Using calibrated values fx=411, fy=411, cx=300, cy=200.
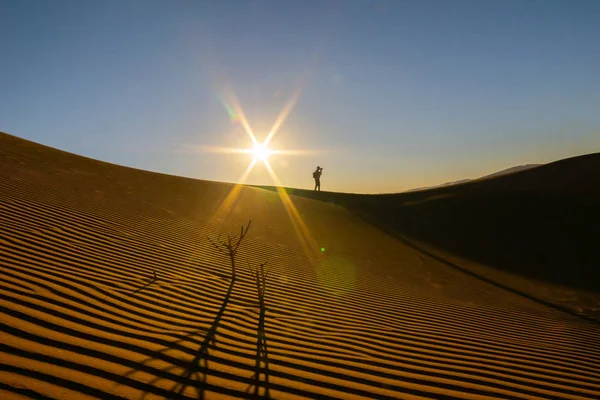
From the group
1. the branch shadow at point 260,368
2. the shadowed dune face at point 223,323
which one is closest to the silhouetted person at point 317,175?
the shadowed dune face at point 223,323

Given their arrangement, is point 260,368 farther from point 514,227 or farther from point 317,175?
point 317,175

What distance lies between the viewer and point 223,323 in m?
3.45

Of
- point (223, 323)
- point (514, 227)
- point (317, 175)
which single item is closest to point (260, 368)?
point (223, 323)

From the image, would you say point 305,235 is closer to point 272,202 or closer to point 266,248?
point 266,248

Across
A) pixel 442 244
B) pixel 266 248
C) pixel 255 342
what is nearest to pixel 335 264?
pixel 266 248

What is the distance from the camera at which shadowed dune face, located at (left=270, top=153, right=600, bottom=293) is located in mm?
12727

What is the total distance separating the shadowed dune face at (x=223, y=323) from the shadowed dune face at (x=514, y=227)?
200 inches

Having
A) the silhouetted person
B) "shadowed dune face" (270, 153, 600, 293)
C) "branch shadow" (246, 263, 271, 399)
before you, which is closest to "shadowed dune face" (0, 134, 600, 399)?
"branch shadow" (246, 263, 271, 399)

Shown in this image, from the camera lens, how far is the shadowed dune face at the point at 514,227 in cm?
1273

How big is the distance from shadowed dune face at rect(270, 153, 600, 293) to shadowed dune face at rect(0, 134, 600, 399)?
200 inches

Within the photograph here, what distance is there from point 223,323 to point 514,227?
15.0m

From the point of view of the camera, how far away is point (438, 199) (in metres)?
20.1

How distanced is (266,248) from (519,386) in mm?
5999

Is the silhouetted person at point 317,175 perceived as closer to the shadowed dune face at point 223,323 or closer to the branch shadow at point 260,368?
the shadowed dune face at point 223,323
